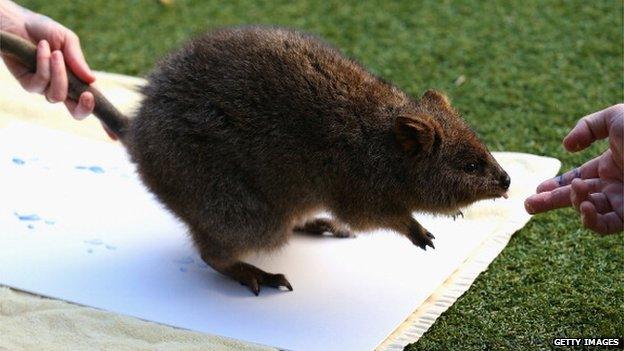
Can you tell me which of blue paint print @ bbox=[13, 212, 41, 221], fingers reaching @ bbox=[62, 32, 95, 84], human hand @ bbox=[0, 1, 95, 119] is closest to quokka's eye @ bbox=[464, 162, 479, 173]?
human hand @ bbox=[0, 1, 95, 119]

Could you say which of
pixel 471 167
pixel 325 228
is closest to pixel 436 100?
pixel 471 167

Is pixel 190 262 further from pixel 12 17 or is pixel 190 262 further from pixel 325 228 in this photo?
pixel 12 17

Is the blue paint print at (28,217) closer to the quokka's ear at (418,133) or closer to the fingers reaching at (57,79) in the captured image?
the fingers reaching at (57,79)

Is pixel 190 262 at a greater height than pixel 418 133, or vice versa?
pixel 418 133

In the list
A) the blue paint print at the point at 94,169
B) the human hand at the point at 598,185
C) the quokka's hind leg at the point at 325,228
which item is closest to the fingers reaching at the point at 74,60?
the blue paint print at the point at 94,169

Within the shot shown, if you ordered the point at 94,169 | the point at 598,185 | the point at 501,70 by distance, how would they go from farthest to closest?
the point at 501,70
the point at 94,169
the point at 598,185

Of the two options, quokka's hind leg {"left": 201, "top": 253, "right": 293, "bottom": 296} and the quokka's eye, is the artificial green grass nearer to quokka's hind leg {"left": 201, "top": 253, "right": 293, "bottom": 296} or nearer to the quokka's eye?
the quokka's eye
